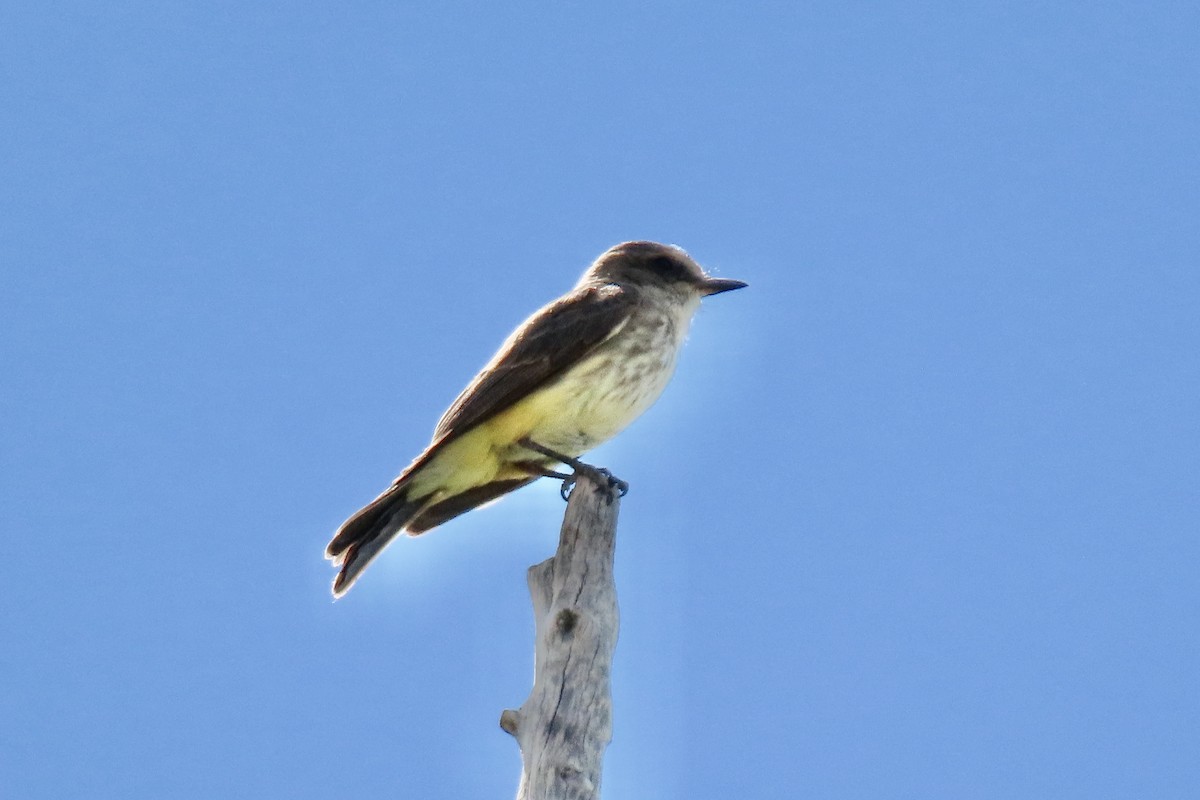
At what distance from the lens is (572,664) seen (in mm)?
5395

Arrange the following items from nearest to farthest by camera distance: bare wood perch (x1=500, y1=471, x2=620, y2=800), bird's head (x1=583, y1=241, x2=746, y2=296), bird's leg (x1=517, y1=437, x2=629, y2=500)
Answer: bare wood perch (x1=500, y1=471, x2=620, y2=800) < bird's leg (x1=517, y1=437, x2=629, y2=500) < bird's head (x1=583, y1=241, x2=746, y2=296)

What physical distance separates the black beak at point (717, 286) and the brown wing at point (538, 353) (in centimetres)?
67

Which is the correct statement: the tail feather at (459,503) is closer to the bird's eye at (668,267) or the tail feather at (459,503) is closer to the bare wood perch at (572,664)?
the bird's eye at (668,267)

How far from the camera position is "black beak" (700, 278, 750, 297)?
8469 mm

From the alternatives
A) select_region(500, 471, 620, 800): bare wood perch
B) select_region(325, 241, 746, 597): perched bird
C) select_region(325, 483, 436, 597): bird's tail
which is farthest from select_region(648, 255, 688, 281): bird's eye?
select_region(500, 471, 620, 800): bare wood perch

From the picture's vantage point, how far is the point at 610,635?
5578 millimetres

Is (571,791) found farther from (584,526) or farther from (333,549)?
(333,549)

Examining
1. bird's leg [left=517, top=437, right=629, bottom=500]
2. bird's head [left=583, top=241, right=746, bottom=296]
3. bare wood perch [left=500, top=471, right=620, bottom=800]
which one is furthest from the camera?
bird's head [left=583, top=241, right=746, bottom=296]

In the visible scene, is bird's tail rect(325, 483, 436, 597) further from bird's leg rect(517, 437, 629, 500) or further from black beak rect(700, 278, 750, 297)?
black beak rect(700, 278, 750, 297)

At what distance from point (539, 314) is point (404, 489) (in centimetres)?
122

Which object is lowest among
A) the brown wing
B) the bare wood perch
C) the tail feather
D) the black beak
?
the bare wood perch

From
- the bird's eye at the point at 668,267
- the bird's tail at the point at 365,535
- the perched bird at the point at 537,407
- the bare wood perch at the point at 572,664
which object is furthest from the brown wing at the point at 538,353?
the bare wood perch at the point at 572,664

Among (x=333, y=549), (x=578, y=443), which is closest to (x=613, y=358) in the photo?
(x=578, y=443)

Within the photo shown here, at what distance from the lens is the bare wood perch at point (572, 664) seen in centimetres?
510
